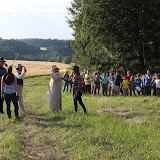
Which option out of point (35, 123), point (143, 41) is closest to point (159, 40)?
point (143, 41)

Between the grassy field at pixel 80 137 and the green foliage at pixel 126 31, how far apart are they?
41.4 feet

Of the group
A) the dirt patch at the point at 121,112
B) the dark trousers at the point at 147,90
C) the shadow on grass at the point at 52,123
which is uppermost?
the dark trousers at the point at 147,90

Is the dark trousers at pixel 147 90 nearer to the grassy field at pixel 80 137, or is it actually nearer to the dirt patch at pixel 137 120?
the grassy field at pixel 80 137

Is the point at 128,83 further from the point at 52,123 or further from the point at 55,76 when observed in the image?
the point at 52,123

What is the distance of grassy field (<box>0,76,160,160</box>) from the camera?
16.0 ft

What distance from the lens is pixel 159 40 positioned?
20078 millimetres

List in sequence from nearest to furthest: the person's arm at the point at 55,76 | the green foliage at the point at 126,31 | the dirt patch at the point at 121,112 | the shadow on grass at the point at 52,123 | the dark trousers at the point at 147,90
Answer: the shadow on grass at the point at 52,123, the dirt patch at the point at 121,112, the person's arm at the point at 55,76, the dark trousers at the point at 147,90, the green foliage at the point at 126,31

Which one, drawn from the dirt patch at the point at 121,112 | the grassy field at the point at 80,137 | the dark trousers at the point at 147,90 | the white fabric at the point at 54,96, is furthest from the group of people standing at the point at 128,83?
the white fabric at the point at 54,96

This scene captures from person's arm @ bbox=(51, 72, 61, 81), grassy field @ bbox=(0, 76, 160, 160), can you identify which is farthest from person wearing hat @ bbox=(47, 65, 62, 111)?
grassy field @ bbox=(0, 76, 160, 160)

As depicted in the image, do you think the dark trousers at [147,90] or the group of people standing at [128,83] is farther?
the dark trousers at [147,90]

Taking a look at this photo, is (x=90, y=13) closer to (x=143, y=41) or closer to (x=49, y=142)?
(x=143, y=41)

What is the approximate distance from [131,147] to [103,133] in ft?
3.68

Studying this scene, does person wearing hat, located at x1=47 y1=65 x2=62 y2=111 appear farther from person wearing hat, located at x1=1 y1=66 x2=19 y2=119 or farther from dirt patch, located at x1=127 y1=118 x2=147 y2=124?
dirt patch, located at x1=127 y1=118 x2=147 y2=124

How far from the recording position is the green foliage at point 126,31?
19.2 metres
